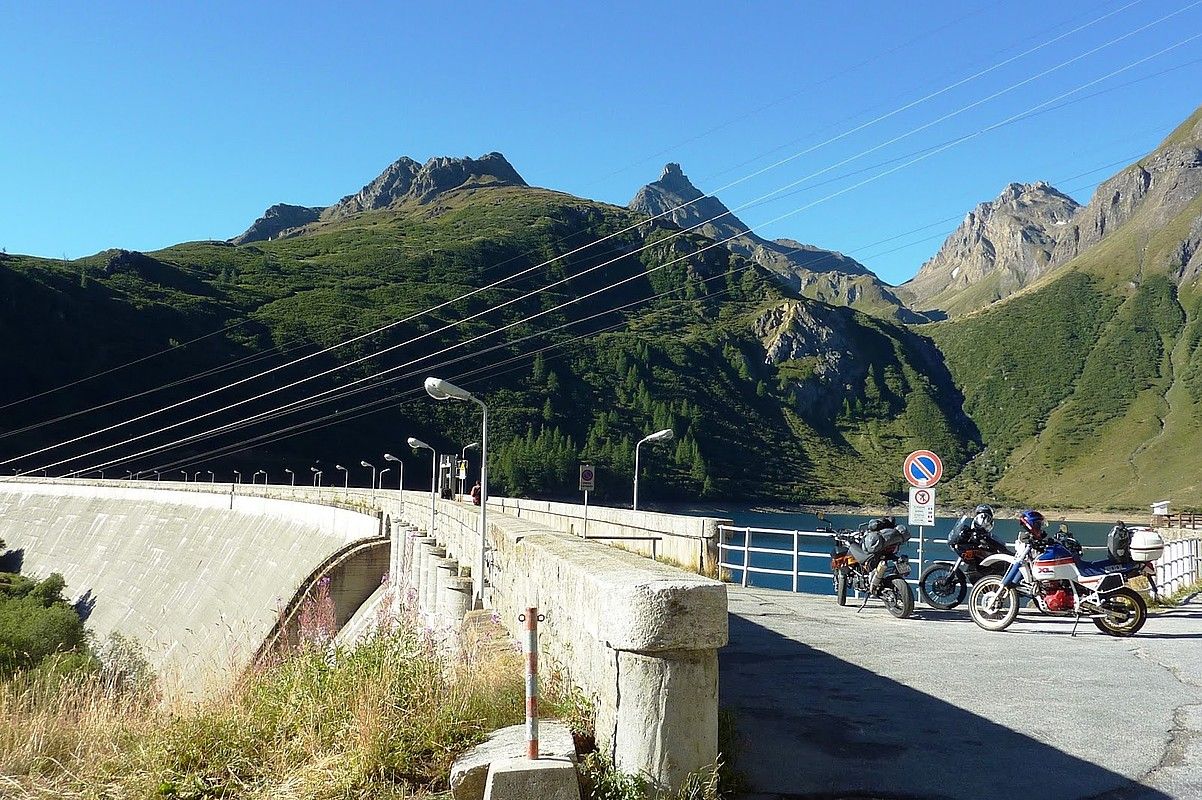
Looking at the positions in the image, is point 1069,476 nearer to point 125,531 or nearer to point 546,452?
point 546,452

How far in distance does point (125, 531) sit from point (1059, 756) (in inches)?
2009

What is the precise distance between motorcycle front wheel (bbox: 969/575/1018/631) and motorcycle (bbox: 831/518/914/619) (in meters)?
1.13

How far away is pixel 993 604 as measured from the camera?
1155 cm

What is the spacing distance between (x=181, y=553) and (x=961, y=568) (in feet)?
127

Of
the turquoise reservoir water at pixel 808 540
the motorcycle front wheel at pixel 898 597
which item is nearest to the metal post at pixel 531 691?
the motorcycle front wheel at pixel 898 597

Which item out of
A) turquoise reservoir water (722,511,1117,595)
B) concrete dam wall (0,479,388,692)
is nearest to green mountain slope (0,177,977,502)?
turquoise reservoir water (722,511,1117,595)

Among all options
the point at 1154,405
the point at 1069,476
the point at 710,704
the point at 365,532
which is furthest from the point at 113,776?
the point at 1154,405

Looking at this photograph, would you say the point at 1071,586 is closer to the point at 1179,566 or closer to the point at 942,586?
the point at 942,586

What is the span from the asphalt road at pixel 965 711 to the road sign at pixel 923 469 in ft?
10.7

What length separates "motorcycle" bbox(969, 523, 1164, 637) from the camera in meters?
11.1

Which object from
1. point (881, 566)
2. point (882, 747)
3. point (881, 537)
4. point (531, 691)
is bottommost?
point (882, 747)

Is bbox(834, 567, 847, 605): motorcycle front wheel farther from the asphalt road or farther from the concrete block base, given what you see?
the concrete block base

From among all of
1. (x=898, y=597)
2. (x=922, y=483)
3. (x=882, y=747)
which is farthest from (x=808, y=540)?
(x=882, y=747)

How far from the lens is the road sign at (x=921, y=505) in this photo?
14.8 meters
